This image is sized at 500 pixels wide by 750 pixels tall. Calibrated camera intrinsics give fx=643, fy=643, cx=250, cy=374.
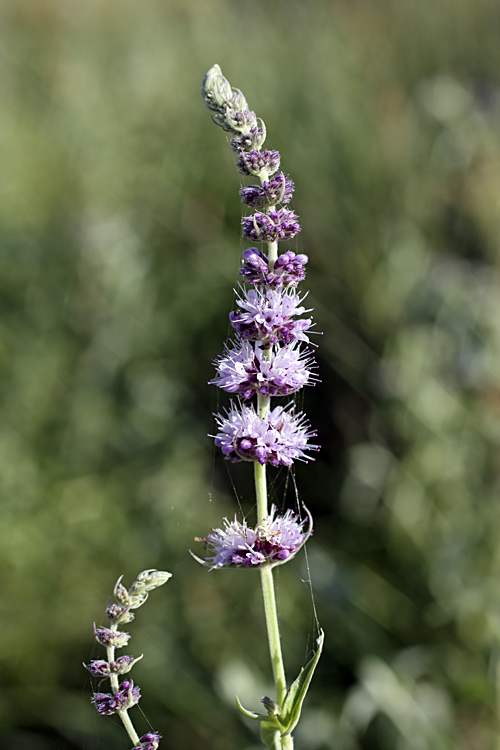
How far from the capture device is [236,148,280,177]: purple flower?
3.89 feet

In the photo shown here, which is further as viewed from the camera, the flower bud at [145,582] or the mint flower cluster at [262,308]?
the mint flower cluster at [262,308]

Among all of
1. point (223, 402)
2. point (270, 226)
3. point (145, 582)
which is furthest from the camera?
Answer: point (223, 402)

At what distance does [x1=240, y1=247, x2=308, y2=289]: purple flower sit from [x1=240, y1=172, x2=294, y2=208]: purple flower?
0.10m

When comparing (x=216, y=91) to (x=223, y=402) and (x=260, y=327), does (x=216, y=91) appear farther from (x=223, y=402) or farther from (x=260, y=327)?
(x=223, y=402)

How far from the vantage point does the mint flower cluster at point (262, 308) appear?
1201mm

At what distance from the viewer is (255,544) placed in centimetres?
128

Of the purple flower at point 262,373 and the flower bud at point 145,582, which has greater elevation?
the purple flower at point 262,373

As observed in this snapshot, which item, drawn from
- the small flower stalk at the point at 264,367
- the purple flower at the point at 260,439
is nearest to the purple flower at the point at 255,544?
the small flower stalk at the point at 264,367

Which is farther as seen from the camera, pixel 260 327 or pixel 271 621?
pixel 260 327

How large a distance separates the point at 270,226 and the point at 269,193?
0.07m

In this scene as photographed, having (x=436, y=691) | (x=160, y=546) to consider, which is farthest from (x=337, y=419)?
(x=436, y=691)

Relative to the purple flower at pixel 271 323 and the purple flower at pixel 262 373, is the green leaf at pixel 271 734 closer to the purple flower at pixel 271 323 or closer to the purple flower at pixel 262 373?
the purple flower at pixel 262 373

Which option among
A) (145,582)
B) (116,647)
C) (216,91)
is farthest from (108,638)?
(216,91)

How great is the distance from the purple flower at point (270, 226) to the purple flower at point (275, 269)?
0.11 feet
